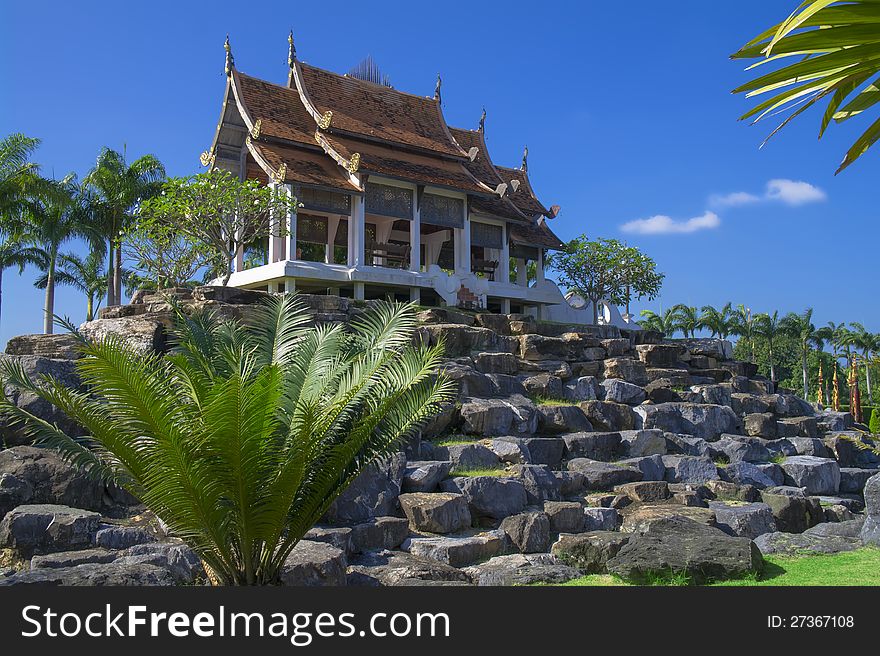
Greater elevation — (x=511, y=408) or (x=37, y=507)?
(x=511, y=408)

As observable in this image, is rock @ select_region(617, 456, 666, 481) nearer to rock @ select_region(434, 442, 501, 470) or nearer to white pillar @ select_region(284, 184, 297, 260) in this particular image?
rock @ select_region(434, 442, 501, 470)

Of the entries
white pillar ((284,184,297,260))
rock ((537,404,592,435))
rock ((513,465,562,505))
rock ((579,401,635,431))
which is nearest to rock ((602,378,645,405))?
rock ((579,401,635,431))

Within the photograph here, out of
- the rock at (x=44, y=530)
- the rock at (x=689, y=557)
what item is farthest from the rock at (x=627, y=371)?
the rock at (x=44, y=530)

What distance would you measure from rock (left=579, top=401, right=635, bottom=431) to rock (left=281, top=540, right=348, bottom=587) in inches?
367

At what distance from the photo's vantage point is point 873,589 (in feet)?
20.2

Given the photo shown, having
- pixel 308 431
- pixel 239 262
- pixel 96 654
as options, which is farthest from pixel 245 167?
pixel 96 654

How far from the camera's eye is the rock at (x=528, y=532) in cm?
1155

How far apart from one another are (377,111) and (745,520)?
1985 centimetres

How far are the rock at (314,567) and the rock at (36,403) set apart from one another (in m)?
4.67

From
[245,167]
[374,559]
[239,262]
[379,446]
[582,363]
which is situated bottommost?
[374,559]

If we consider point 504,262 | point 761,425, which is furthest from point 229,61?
point 761,425

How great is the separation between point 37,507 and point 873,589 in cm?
912

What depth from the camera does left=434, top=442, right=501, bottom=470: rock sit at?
45.6 feet

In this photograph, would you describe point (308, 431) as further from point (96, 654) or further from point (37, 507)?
point (37, 507)
